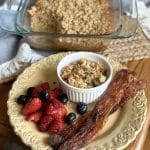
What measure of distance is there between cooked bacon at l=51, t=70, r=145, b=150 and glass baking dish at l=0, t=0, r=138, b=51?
12 cm

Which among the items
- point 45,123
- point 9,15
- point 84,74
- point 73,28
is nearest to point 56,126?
point 45,123

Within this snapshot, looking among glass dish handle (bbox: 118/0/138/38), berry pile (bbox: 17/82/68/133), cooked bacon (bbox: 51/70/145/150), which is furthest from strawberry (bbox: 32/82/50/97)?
glass dish handle (bbox: 118/0/138/38)

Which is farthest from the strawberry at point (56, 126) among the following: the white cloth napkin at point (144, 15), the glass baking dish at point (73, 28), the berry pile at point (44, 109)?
the white cloth napkin at point (144, 15)

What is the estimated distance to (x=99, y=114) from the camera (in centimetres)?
78

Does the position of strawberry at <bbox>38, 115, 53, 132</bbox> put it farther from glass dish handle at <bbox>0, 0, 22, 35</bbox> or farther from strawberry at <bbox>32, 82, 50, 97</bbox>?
glass dish handle at <bbox>0, 0, 22, 35</bbox>

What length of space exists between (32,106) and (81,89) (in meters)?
0.11

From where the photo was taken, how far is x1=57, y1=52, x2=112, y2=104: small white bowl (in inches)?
31.8

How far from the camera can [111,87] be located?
83 centimetres

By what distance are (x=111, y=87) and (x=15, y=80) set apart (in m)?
0.22

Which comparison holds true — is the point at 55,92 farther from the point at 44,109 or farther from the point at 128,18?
the point at 128,18

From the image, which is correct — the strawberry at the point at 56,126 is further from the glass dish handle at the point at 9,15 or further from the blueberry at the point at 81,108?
the glass dish handle at the point at 9,15

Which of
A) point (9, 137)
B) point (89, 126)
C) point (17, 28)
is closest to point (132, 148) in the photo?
point (89, 126)

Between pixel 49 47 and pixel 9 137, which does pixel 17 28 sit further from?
pixel 9 137

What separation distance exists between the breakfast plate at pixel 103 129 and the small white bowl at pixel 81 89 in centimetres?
3
